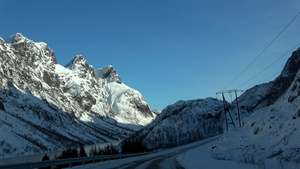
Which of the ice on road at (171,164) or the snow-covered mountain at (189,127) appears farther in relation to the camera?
the snow-covered mountain at (189,127)

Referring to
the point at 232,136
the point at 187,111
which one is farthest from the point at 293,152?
the point at 187,111

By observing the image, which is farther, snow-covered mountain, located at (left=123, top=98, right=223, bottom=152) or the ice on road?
snow-covered mountain, located at (left=123, top=98, right=223, bottom=152)

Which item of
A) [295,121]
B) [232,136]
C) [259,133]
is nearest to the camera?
[295,121]

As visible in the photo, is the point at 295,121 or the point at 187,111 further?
the point at 187,111

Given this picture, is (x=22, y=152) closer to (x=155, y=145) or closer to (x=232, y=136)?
(x=155, y=145)

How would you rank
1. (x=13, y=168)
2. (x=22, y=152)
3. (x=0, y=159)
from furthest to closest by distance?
(x=22, y=152), (x=0, y=159), (x=13, y=168)

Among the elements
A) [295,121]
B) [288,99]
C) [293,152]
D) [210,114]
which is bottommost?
[293,152]

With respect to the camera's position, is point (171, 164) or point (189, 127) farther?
point (189, 127)

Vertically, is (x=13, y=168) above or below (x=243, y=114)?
below

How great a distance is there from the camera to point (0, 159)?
14550cm

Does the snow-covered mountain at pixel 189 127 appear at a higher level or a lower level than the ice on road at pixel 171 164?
higher

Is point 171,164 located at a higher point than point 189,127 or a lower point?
lower

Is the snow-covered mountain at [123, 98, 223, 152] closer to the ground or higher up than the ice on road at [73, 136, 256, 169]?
higher up

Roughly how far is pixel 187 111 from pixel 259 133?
6625 inches
